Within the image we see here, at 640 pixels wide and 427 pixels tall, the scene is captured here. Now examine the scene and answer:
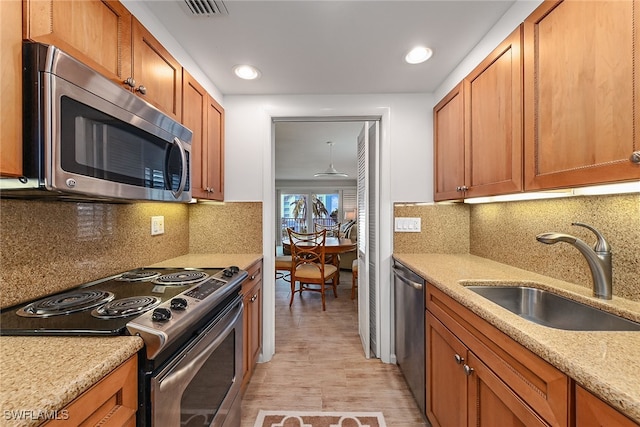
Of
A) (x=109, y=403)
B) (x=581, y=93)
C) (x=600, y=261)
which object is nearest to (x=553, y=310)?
(x=600, y=261)

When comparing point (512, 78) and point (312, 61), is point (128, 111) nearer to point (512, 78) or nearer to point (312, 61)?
point (312, 61)

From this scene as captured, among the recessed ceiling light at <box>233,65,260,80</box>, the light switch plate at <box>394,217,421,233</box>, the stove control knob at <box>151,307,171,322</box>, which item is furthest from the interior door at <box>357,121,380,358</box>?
the stove control knob at <box>151,307,171,322</box>

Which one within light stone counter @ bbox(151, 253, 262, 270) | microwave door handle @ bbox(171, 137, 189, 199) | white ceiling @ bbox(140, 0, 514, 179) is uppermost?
white ceiling @ bbox(140, 0, 514, 179)

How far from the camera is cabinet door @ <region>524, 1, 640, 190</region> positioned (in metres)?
0.80

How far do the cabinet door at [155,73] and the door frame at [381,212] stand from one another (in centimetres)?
80

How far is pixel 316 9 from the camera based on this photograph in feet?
4.31

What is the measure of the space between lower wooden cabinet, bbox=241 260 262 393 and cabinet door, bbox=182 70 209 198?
25.6 inches

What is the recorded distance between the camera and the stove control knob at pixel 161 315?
84cm

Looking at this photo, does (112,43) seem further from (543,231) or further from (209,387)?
(543,231)

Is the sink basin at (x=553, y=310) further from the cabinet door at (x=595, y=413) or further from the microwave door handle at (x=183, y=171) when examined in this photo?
the microwave door handle at (x=183, y=171)

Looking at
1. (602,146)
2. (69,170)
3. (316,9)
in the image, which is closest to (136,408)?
(69,170)

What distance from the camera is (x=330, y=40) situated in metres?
1.54

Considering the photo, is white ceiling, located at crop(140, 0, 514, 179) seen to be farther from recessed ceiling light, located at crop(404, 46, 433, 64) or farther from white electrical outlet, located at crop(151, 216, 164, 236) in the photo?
white electrical outlet, located at crop(151, 216, 164, 236)

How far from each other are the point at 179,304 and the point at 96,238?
72 centimetres
